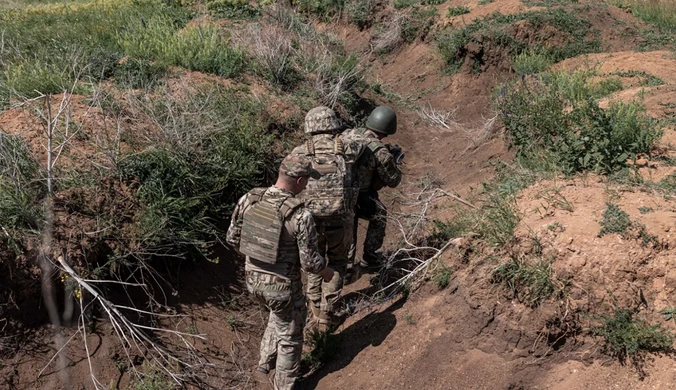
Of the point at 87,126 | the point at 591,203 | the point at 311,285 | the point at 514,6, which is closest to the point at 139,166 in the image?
the point at 87,126

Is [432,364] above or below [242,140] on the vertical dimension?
below

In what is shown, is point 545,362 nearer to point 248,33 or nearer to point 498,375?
point 498,375

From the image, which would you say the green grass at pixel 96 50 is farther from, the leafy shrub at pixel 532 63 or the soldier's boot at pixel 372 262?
the leafy shrub at pixel 532 63

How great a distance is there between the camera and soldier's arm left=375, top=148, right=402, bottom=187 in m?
5.24

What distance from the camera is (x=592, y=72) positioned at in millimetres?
8406

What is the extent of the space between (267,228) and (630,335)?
2.56 m

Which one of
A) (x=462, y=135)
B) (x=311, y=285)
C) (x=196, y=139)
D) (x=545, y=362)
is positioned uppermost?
(x=196, y=139)

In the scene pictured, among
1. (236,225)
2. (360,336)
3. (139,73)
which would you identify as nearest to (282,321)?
(236,225)

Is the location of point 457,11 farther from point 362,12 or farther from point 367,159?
point 367,159

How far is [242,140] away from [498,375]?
3.84 metres

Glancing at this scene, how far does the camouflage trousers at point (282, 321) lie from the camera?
13.2 ft

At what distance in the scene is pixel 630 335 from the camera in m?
3.48

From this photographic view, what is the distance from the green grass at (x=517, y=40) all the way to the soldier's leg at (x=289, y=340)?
797 centimetres

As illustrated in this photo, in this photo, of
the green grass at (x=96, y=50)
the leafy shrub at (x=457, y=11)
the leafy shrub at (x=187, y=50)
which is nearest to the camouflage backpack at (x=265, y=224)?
the green grass at (x=96, y=50)
